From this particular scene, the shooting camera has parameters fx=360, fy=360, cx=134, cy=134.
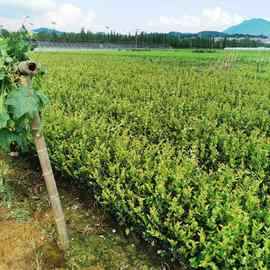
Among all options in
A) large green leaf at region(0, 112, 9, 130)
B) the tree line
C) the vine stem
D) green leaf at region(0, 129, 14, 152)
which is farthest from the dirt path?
the tree line

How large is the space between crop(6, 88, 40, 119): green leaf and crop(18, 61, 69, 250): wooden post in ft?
0.31

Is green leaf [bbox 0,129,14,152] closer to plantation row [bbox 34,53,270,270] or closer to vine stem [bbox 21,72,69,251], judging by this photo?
vine stem [bbox 21,72,69,251]

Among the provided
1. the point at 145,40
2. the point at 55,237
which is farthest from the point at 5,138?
the point at 145,40

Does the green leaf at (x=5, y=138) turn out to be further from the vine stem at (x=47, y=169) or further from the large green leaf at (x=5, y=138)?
the vine stem at (x=47, y=169)

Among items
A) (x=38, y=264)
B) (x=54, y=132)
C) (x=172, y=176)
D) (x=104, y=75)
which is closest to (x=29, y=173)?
(x=54, y=132)

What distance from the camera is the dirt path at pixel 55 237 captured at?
3625mm

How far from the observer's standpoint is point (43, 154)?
3.39 metres

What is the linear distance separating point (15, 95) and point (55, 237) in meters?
1.78

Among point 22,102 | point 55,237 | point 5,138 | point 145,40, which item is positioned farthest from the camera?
point 145,40

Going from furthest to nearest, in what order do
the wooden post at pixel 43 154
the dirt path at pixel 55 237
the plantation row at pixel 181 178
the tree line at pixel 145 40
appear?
the tree line at pixel 145 40
the dirt path at pixel 55 237
the wooden post at pixel 43 154
the plantation row at pixel 181 178

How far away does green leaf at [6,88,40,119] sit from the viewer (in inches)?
118

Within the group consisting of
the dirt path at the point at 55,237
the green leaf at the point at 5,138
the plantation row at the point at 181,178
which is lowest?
the dirt path at the point at 55,237

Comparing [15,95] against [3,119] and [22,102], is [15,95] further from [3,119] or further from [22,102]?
[3,119]

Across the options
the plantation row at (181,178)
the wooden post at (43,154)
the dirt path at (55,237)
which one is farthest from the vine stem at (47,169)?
the plantation row at (181,178)
